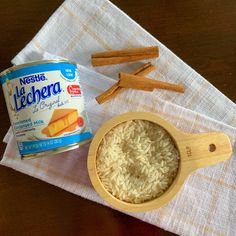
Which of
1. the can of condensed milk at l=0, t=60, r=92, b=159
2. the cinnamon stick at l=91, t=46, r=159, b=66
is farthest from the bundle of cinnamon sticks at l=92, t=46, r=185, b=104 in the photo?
the can of condensed milk at l=0, t=60, r=92, b=159

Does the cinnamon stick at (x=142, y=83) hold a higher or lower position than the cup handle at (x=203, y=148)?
higher

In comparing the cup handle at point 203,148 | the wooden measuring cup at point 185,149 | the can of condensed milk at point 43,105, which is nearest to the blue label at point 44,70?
the can of condensed milk at point 43,105

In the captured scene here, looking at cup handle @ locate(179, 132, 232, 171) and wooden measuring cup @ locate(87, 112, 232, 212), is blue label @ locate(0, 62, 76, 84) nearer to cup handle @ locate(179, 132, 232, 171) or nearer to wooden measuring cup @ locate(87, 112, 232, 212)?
wooden measuring cup @ locate(87, 112, 232, 212)

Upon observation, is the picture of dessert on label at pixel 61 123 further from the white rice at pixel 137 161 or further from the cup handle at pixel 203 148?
the cup handle at pixel 203 148

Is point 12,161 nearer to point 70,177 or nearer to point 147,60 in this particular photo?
point 70,177

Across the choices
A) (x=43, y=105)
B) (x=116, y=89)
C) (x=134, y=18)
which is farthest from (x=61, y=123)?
(x=134, y=18)

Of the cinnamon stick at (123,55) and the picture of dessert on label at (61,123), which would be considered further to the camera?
the cinnamon stick at (123,55)

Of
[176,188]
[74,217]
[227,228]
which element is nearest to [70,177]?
[74,217]
